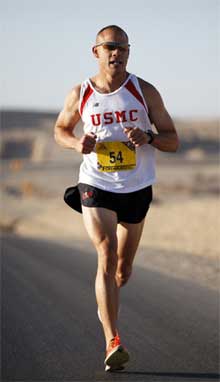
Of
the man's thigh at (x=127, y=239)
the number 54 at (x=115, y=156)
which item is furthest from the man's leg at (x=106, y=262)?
the number 54 at (x=115, y=156)

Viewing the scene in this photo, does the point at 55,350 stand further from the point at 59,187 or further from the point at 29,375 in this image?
the point at 59,187

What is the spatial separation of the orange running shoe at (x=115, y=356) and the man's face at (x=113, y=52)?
2.05m

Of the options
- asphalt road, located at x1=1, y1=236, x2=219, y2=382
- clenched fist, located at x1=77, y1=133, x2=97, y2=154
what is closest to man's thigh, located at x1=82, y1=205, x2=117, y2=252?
clenched fist, located at x1=77, y1=133, x2=97, y2=154

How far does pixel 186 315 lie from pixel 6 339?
82.6 inches

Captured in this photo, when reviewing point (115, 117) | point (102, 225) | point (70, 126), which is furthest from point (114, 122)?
point (102, 225)

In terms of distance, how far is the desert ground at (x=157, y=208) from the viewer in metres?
15.1

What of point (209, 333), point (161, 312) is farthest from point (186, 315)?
point (209, 333)

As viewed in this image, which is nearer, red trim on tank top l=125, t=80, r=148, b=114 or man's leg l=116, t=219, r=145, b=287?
red trim on tank top l=125, t=80, r=148, b=114

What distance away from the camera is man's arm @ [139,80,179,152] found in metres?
6.47

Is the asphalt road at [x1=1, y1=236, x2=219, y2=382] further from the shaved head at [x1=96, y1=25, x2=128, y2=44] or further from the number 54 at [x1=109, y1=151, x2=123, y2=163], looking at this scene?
the shaved head at [x1=96, y1=25, x2=128, y2=44]

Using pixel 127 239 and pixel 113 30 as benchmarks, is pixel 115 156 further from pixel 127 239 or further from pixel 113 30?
pixel 113 30

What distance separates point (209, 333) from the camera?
7.59 meters

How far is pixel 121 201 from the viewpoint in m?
6.48

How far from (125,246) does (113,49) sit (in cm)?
154
